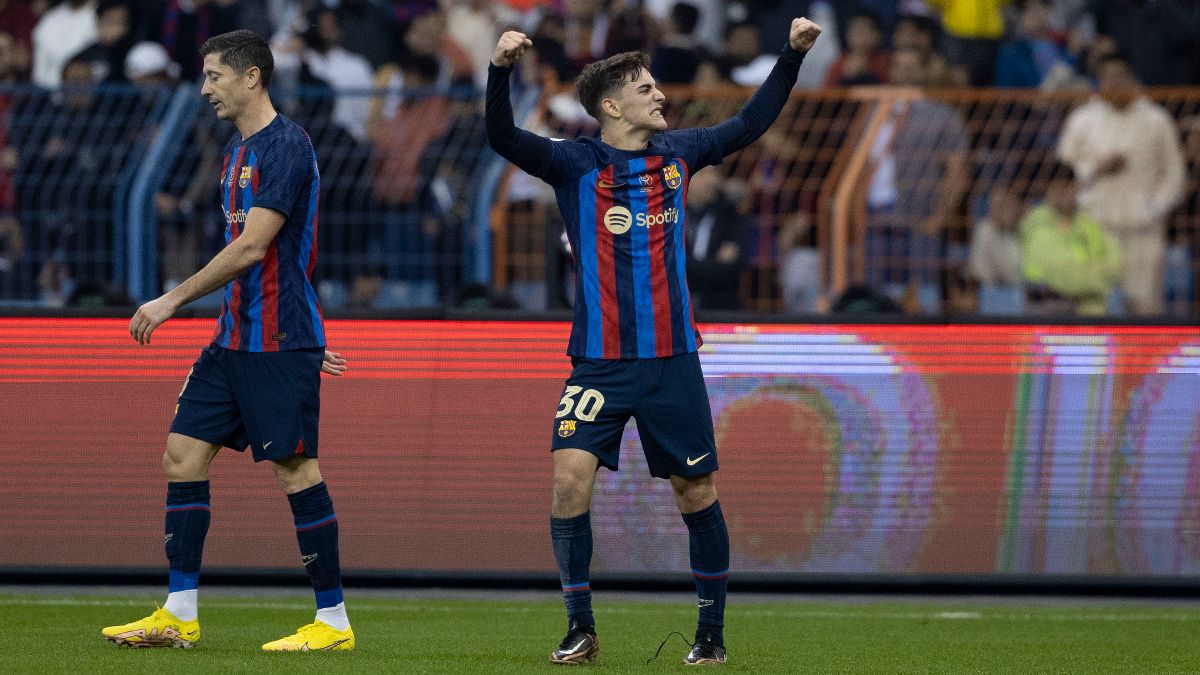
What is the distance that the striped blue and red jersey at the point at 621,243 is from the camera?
5.99 meters

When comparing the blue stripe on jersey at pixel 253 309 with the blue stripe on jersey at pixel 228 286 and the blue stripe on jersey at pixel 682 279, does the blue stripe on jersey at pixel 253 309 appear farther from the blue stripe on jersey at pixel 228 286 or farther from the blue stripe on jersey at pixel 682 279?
the blue stripe on jersey at pixel 682 279

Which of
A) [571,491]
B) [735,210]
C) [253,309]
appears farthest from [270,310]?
[735,210]

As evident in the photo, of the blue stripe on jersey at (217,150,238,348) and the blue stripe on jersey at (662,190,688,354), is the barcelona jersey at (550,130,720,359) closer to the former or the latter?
the blue stripe on jersey at (662,190,688,354)

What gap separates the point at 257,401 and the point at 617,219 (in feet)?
4.55

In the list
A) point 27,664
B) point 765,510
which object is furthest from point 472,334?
point 27,664

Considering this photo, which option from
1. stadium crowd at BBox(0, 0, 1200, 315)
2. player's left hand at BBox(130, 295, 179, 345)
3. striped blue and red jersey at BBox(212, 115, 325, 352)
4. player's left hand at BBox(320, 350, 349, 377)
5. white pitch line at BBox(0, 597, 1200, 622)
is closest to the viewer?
player's left hand at BBox(130, 295, 179, 345)

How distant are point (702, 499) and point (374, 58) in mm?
8064

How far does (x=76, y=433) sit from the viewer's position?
8.78 meters

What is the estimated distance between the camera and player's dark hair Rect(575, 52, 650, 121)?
6055 millimetres

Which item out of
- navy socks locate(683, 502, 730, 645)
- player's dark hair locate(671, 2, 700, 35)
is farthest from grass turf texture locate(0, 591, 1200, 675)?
player's dark hair locate(671, 2, 700, 35)

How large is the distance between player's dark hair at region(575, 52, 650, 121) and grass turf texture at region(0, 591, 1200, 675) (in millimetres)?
1885

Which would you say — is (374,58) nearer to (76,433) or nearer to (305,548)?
(76,433)

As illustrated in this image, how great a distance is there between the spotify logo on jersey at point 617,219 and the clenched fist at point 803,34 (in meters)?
0.82

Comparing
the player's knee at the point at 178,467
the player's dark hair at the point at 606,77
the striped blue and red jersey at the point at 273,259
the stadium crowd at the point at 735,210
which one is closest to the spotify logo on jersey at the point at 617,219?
the player's dark hair at the point at 606,77
